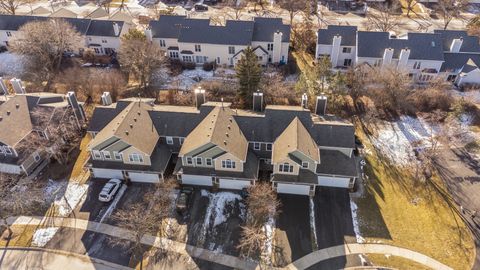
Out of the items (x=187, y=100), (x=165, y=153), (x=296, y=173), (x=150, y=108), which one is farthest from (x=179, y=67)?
(x=296, y=173)

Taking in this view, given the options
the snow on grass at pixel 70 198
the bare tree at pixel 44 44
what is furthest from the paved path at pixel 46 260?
the bare tree at pixel 44 44

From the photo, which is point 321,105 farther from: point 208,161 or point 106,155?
point 106,155

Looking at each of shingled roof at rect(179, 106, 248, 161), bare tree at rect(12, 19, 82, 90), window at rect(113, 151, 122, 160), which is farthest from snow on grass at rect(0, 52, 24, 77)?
shingled roof at rect(179, 106, 248, 161)

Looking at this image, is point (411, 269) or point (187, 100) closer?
point (411, 269)

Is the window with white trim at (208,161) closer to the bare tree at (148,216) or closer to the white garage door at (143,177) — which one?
the bare tree at (148,216)

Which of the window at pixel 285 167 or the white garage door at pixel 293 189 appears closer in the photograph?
the window at pixel 285 167

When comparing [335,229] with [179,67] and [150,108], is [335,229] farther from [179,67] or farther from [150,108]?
[179,67]
